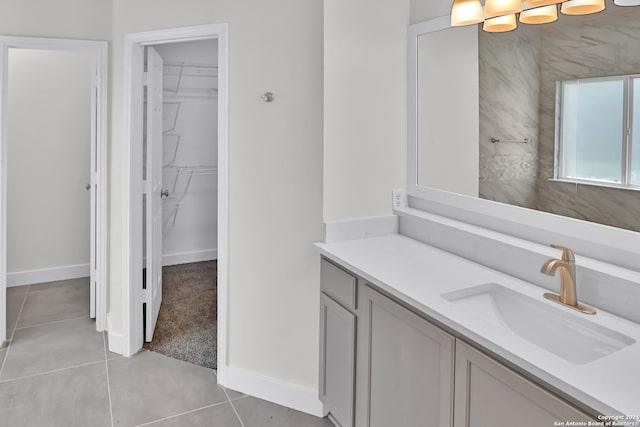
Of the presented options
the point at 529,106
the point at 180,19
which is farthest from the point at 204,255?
the point at 529,106

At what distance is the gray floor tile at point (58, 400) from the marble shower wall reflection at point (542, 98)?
222 cm

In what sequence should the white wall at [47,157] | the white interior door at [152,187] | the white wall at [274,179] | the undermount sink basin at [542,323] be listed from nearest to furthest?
the undermount sink basin at [542,323] < the white wall at [274,179] < the white interior door at [152,187] < the white wall at [47,157]

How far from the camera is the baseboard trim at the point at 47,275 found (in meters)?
4.14

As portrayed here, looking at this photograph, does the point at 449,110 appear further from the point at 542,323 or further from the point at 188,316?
the point at 188,316

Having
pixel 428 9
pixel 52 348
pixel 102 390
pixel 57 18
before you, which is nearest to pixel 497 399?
pixel 428 9

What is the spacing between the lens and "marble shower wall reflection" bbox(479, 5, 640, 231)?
1.48 metres

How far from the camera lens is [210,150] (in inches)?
196

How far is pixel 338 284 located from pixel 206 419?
100 centimetres

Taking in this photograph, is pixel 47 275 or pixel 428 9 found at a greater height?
pixel 428 9

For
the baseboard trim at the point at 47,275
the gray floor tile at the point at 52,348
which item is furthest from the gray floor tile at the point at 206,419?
the baseboard trim at the point at 47,275

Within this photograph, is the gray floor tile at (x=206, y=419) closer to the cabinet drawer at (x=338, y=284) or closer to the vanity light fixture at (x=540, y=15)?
the cabinet drawer at (x=338, y=284)

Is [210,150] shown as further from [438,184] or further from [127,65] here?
[438,184]

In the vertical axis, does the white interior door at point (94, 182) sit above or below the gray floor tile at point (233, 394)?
above

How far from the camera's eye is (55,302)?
3.80 meters
